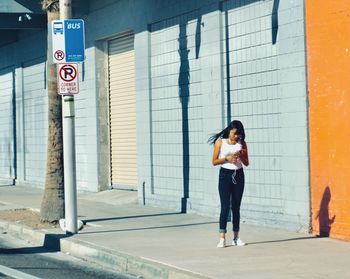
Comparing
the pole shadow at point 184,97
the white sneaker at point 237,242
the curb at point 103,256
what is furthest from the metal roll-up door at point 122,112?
the white sneaker at point 237,242

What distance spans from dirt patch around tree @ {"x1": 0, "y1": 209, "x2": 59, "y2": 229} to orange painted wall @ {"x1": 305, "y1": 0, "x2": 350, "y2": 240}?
4.81 meters

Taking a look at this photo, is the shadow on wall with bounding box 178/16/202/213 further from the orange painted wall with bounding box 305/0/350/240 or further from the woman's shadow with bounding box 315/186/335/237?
the woman's shadow with bounding box 315/186/335/237

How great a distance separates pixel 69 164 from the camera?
521 inches

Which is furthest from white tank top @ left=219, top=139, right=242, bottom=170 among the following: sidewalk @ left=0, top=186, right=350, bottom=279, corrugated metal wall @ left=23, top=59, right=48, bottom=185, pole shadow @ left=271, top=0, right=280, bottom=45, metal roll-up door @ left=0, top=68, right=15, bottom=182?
metal roll-up door @ left=0, top=68, right=15, bottom=182

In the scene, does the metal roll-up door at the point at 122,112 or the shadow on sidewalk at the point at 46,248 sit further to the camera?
the metal roll-up door at the point at 122,112

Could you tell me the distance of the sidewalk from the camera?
9.69 metres

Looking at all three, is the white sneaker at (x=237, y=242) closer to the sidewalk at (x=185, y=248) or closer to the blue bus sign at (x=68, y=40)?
the sidewalk at (x=185, y=248)

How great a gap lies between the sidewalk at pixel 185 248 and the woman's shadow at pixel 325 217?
0.76ft

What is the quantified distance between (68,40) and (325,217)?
4955 millimetres

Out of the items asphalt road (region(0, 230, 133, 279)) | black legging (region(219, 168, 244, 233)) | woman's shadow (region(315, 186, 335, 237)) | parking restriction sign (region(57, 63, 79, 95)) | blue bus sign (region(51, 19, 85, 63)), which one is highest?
blue bus sign (region(51, 19, 85, 63))

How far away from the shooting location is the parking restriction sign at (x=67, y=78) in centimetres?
1321

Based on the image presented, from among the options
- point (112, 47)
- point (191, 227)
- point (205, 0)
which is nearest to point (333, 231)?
point (191, 227)

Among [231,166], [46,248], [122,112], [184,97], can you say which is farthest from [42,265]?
[122,112]

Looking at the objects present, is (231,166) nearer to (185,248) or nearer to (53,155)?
(185,248)
